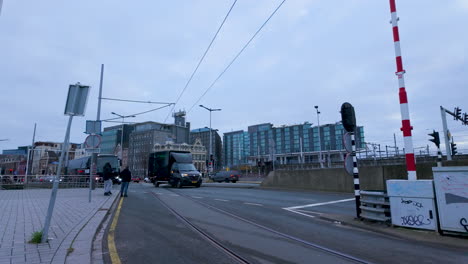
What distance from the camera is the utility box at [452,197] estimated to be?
582cm

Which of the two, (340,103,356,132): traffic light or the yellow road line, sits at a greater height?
(340,103,356,132): traffic light

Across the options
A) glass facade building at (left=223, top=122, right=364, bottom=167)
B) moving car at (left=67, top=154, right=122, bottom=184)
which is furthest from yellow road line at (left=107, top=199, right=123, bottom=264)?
glass facade building at (left=223, top=122, right=364, bottom=167)

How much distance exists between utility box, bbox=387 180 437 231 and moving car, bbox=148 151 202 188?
1851 cm

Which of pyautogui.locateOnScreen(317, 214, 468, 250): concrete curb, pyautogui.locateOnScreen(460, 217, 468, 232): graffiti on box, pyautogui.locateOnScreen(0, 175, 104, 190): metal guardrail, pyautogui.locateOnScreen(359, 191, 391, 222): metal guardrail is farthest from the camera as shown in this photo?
pyautogui.locateOnScreen(0, 175, 104, 190): metal guardrail

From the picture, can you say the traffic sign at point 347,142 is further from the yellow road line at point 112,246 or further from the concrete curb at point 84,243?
the concrete curb at point 84,243

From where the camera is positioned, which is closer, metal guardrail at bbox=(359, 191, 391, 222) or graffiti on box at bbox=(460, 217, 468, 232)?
graffiti on box at bbox=(460, 217, 468, 232)

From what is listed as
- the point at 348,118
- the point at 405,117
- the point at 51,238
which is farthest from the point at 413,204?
the point at 51,238

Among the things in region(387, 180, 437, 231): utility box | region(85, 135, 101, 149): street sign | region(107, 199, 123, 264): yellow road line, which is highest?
region(85, 135, 101, 149): street sign

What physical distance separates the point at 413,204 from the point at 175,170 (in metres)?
19.7

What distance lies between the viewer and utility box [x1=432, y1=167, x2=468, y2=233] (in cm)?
582

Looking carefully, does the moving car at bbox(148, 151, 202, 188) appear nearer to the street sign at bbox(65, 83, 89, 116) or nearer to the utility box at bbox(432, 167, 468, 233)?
the street sign at bbox(65, 83, 89, 116)

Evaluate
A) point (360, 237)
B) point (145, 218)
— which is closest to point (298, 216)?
point (360, 237)

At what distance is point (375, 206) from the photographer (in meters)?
7.51

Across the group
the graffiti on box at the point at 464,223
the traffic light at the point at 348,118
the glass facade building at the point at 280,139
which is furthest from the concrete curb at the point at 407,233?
the glass facade building at the point at 280,139
